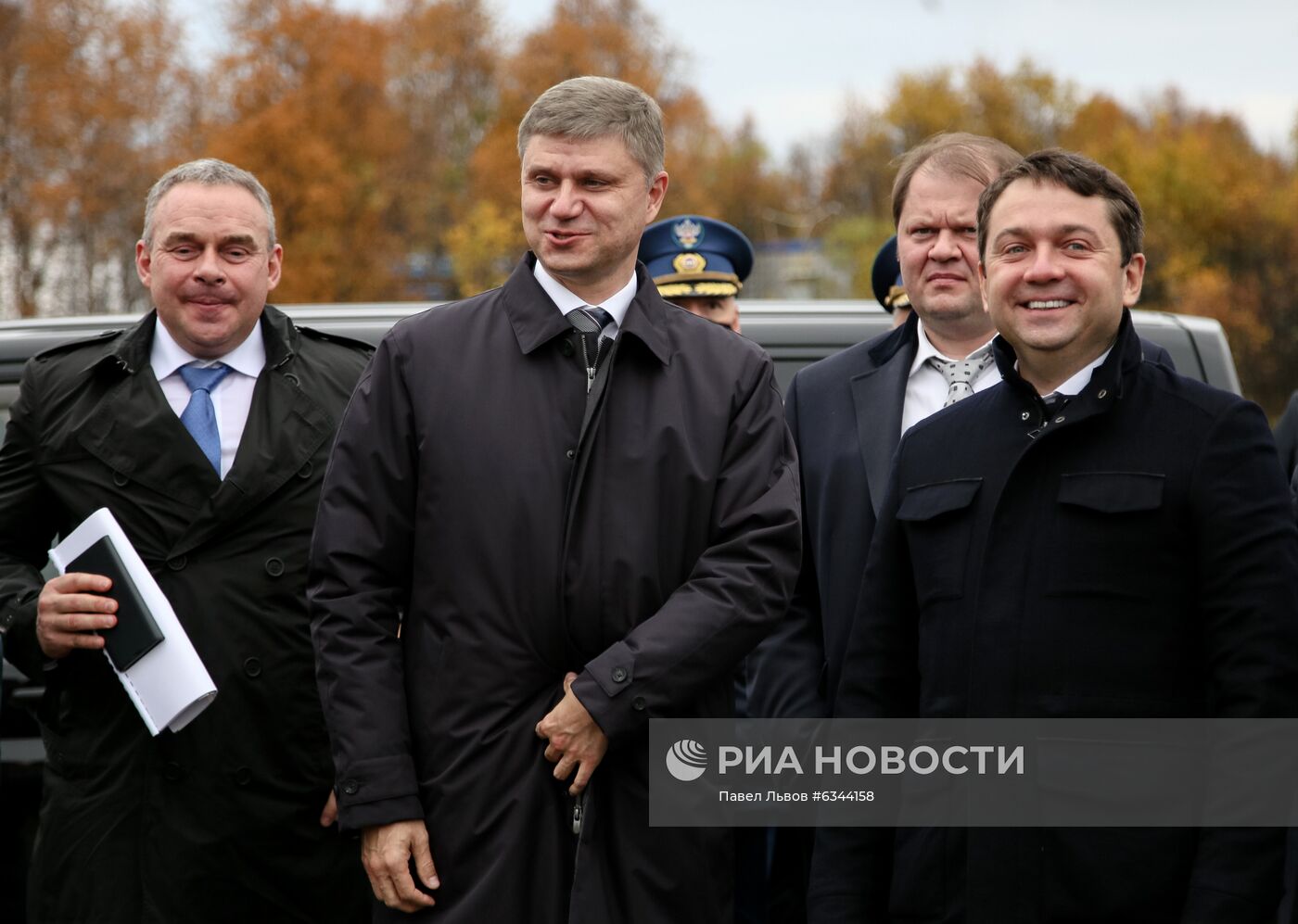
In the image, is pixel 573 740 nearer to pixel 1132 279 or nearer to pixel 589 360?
pixel 589 360

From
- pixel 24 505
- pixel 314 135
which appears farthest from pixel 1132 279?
pixel 314 135

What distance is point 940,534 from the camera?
2770mm

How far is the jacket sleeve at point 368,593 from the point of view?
9.07 feet

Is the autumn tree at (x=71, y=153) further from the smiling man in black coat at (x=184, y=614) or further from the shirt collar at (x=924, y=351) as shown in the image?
the shirt collar at (x=924, y=351)

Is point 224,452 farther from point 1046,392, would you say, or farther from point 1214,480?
point 1214,480

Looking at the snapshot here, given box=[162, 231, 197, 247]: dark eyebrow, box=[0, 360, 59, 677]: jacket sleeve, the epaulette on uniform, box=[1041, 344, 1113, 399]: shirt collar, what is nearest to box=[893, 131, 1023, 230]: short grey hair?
box=[1041, 344, 1113, 399]: shirt collar

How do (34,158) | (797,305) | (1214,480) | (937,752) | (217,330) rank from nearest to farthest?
1. (1214,480)
2. (937,752)
3. (217,330)
4. (797,305)
5. (34,158)

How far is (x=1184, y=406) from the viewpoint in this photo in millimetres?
2621

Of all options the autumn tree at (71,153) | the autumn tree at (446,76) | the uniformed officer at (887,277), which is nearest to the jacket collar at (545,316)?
the uniformed officer at (887,277)

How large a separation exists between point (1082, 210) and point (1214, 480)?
1.84 feet

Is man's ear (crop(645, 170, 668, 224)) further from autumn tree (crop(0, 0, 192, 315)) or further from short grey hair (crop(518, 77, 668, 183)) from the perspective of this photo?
autumn tree (crop(0, 0, 192, 315))

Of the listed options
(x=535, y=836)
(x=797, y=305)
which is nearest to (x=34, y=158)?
(x=797, y=305)

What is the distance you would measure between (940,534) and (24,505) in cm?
208

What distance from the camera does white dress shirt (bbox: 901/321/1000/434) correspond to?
358 cm
